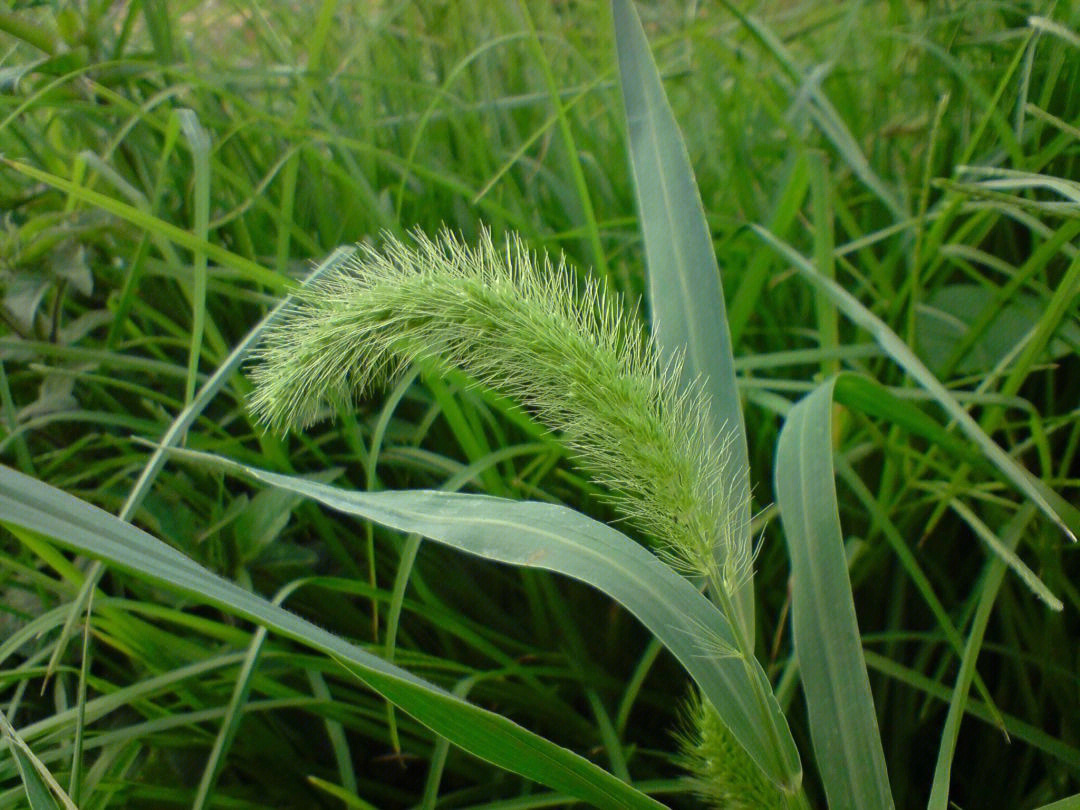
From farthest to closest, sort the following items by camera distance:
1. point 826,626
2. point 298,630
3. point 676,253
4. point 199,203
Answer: point 199,203 → point 676,253 → point 826,626 → point 298,630

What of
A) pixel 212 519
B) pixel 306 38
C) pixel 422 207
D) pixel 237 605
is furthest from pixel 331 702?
pixel 306 38

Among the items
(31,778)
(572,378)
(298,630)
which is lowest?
(31,778)

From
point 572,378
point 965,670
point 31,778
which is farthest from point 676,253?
point 31,778

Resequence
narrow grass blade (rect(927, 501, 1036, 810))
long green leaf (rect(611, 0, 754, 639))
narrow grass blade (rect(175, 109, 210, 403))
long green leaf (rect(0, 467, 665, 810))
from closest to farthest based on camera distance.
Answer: long green leaf (rect(0, 467, 665, 810)) → narrow grass blade (rect(927, 501, 1036, 810)) → long green leaf (rect(611, 0, 754, 639)) → narrow grass blade (rect(175, 109, 210, 403))

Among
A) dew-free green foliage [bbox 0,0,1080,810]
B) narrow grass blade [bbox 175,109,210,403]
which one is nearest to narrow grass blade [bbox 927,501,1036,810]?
dew-free green foliage [bbox 0,0,1080,810]

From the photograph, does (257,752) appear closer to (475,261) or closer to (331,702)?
(331,702)

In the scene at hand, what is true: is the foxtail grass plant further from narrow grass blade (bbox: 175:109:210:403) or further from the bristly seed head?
narrow grass blade (bbox: 175:109:210:403)

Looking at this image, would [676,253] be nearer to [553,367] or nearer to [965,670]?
[553,367]
